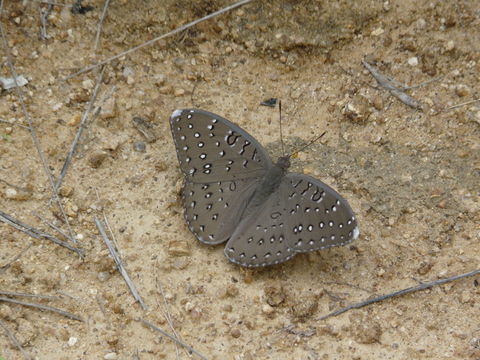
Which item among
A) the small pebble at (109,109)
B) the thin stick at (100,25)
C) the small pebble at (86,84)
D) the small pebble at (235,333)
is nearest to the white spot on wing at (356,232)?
the small pebble at (235,333)

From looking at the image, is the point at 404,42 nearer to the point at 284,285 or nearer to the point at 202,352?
the point at 284,285

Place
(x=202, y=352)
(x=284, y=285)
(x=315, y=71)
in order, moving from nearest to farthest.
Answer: (x=202, y=352), (x=284, y=285), (x=315, y=71)

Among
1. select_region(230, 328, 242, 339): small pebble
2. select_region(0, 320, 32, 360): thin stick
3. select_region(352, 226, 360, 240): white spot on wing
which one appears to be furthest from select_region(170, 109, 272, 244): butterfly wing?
select_region(0, 320, 32, 360): thin stick

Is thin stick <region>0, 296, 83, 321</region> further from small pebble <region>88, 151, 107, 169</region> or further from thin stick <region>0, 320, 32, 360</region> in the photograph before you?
small pebble <region>88, 151, 107, 169</region>

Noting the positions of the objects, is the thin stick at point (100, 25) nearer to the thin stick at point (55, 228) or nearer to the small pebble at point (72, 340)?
the thin stick at point (55, 228)

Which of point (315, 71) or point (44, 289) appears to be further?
point (315, 71)

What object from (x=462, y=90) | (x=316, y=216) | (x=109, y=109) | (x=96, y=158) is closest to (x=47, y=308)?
(x=96, y=158)

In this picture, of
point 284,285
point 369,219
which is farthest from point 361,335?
point 369,219
